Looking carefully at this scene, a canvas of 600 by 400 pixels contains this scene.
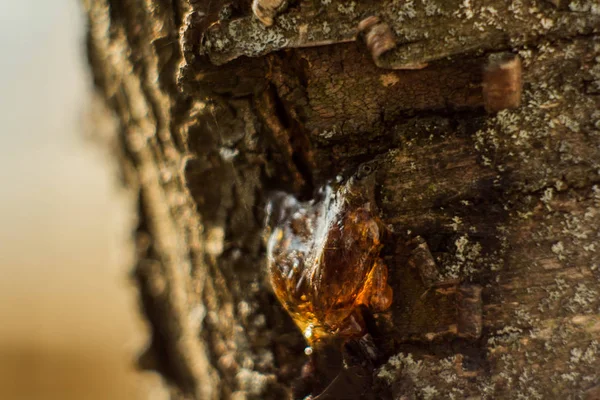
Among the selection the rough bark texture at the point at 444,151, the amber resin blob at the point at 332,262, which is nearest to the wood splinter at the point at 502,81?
the rough bark texture at the point at 444,151

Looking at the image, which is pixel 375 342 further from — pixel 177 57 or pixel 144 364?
pixel 144 364

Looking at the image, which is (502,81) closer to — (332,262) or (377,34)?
(377,34)

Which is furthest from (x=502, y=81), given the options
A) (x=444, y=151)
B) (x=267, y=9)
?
(x=267, y=9)

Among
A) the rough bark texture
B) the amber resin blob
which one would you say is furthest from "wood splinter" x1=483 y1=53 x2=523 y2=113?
the amber resin blob

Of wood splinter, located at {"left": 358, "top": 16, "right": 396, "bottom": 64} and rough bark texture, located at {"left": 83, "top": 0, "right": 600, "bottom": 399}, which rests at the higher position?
wood splinter, located at {"left": 358, "top": 16, "right": 396, "bottom": 64}

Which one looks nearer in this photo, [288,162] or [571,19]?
[571,19]

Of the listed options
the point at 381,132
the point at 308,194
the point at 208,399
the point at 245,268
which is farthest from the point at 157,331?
the point at 381,132

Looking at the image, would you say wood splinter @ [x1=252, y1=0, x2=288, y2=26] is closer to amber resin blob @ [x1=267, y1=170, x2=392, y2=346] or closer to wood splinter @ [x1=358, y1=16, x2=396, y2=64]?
wood splinter @ [x1=358, y1=16, x2=396, y2=64]
